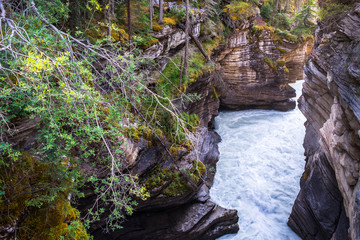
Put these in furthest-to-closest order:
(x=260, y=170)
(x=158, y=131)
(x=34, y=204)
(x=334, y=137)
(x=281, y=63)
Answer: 1. (x=281, y=63)
2. (x=260, y=170)
3. (x=158, y=131)
4. (x=334, y=137)
5. (x=34, y=204)

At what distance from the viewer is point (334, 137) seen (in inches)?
287

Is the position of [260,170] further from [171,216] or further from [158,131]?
[158,131]

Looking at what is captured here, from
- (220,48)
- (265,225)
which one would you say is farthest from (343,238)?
(220,48)

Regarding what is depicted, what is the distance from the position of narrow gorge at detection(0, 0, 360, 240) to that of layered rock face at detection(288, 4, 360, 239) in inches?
2.1

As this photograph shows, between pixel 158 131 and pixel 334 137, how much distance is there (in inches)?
232

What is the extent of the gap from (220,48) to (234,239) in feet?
43.4

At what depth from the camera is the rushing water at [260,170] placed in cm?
1052

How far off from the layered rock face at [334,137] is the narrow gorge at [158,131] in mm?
53

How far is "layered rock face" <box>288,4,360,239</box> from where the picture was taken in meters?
6.25

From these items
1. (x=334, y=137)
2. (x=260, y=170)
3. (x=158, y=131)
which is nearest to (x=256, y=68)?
(x=260, y=170)

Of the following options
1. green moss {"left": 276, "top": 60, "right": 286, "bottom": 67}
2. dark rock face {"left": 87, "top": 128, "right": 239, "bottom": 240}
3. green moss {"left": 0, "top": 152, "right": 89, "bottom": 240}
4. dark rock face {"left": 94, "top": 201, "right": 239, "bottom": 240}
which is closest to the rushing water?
dark rock face {"left": 94, "top": 201, "right": 239, "bottom": 240}

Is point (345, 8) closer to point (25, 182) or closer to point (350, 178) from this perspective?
point (350, 178)

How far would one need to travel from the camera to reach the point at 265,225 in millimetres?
10312

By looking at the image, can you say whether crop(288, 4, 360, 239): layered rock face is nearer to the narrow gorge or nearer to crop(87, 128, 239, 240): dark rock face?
the narrow gorge
